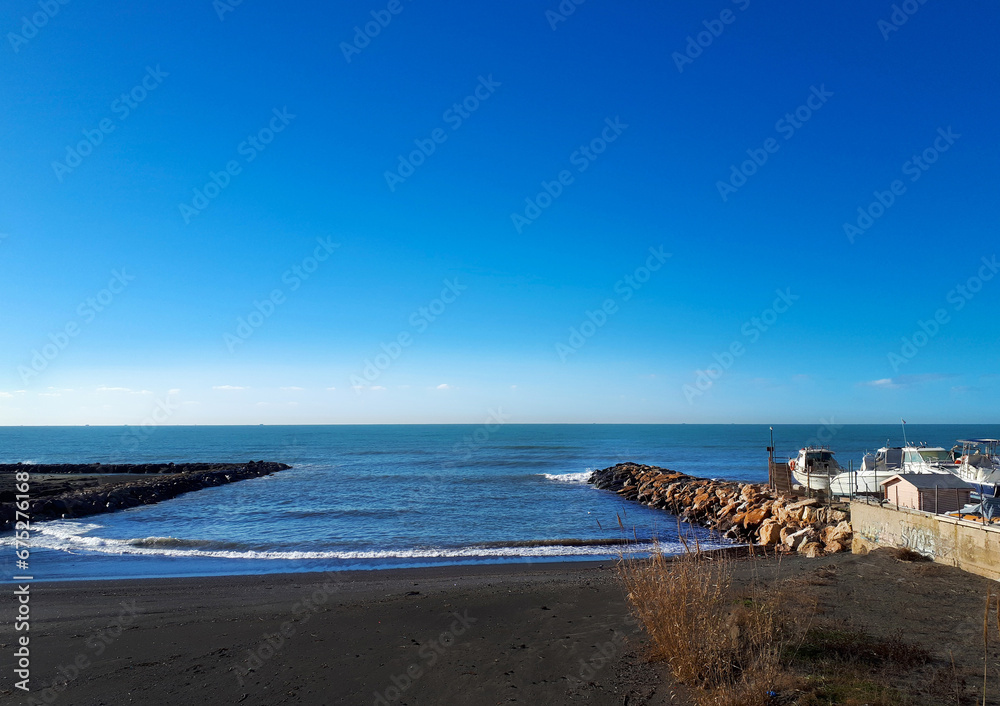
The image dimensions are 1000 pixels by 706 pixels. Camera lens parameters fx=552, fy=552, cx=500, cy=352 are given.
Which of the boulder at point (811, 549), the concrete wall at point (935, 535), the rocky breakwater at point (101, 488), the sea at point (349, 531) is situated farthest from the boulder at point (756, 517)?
the rocky breakwater at point (101, 488)

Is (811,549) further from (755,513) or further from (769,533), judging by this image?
(755,513)

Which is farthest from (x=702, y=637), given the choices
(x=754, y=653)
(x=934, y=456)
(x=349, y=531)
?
(x=934, y=456)

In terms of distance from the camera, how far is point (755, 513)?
2112cm

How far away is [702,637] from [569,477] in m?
41.6

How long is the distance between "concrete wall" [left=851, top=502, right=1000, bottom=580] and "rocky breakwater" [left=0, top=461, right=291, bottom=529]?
A: 28028mm

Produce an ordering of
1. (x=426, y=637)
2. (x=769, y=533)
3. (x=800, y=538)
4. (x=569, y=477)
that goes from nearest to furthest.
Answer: (x=426, y=637), (x=800, y=538), (x=769, y=533), (x=569, y=477)

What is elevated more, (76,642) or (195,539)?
(76,642)

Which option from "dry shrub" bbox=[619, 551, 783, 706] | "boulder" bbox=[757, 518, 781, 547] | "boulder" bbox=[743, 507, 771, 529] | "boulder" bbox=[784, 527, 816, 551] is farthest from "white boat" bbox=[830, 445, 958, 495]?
"dry shrub" bbox=[619, 551, 783, 706]

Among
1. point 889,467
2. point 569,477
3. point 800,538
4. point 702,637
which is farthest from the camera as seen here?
point 569,477

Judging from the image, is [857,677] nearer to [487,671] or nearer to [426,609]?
[487,671]

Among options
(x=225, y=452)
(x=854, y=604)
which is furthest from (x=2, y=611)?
(x=225, y=452)

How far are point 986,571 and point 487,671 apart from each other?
33.0ft

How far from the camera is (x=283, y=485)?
135ft

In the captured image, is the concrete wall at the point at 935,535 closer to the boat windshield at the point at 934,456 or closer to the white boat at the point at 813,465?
the white boat at the point at 813,465
